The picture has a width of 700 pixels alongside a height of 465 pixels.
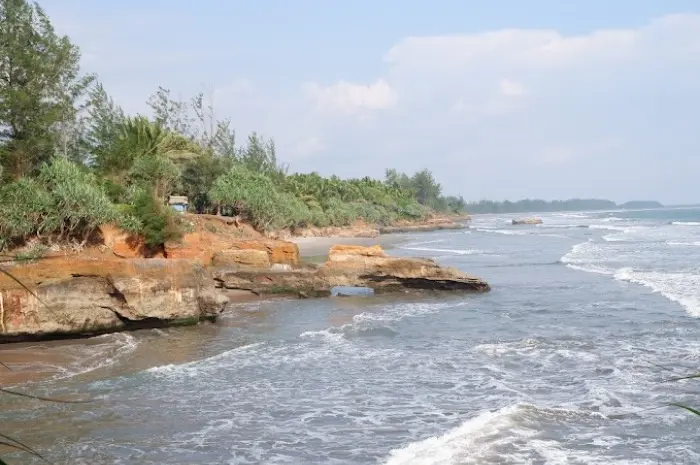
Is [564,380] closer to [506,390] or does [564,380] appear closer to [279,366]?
[506,390]

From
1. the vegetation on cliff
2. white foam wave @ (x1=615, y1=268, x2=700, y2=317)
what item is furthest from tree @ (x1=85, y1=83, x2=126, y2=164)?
white foam wave @ (x1=615, y1=268, x2=700, y2=317)

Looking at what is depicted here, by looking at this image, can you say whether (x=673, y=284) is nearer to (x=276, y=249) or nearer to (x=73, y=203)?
(x=276, y=249)

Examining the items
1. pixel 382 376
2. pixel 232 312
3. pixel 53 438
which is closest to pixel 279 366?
pixel 382 376

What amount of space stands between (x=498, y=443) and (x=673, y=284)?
60.5 feet

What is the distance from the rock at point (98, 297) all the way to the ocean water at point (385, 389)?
1.79 ft

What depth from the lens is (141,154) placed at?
110ft

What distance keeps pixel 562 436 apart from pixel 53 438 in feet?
22.3

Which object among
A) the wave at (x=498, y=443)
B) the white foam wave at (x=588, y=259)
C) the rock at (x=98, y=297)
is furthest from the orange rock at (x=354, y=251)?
the wave at (x=498, y=443)

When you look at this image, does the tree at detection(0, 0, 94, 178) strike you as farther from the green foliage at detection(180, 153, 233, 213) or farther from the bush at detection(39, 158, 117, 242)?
Result: the green foliage at detection(180, 153, 233, 213)

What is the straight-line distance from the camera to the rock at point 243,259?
2373cm

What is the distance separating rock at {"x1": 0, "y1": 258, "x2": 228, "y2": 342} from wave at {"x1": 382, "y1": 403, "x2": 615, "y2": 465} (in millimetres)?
9295

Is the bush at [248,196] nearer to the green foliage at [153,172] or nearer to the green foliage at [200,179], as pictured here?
the green foliage at [200,179]

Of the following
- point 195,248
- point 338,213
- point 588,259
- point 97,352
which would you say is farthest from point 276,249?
point 338,213

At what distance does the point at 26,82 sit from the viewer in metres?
24.5
